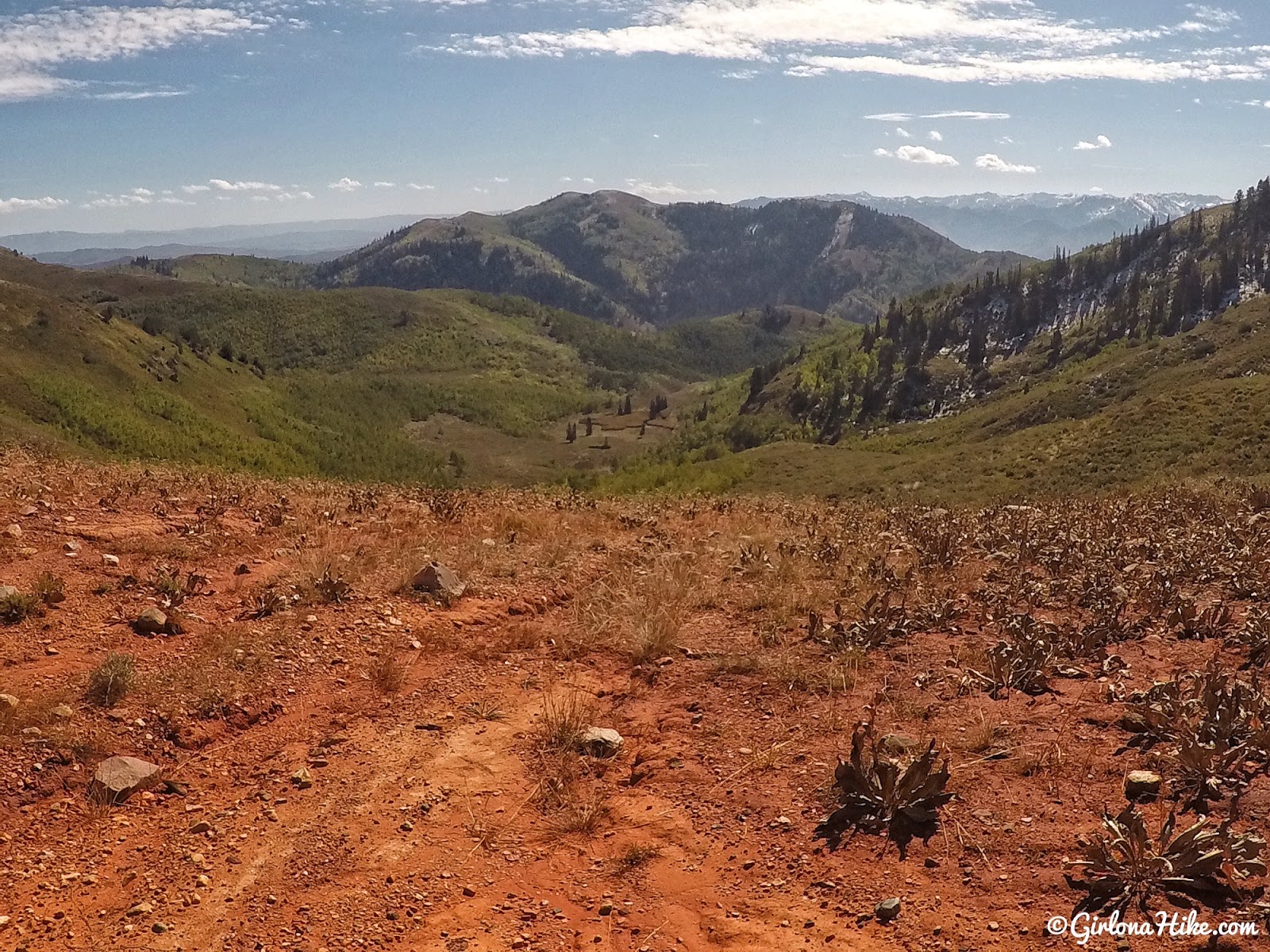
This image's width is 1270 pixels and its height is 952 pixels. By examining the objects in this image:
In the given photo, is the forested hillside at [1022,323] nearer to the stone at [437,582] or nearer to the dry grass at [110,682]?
the stone at [437,582]

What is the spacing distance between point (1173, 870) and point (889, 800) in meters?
1.66

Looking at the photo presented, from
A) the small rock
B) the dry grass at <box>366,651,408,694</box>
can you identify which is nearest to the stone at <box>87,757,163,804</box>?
the dry grass at <box>366,651,408,694</box>

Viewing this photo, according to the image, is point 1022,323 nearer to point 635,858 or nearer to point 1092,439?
point 1092,439

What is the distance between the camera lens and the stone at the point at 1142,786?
5301 millimetres

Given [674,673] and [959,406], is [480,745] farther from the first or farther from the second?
[959,406]

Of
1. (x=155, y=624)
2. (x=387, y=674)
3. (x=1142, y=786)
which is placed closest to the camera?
(x=1142, y=786)

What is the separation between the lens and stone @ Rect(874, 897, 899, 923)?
14.9ft

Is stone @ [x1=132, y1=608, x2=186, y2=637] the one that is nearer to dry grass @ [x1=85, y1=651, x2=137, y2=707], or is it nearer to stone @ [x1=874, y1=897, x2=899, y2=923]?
dry grass @ [x1=85, y1=651, x2=137, y2=707]

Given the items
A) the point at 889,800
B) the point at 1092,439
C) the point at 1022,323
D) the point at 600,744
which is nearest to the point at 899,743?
the point at 889,800

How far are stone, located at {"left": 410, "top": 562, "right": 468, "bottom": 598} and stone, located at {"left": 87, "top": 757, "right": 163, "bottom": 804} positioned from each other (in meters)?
4.13

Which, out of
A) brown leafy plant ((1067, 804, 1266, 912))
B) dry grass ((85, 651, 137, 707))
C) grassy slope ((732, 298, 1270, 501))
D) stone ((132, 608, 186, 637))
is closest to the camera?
brown leafy plant ((1067, 804, 1266, 912))

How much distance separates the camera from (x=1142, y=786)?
5.34 meters

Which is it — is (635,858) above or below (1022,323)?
below

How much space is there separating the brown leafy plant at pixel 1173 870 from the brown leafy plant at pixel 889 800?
945mm
